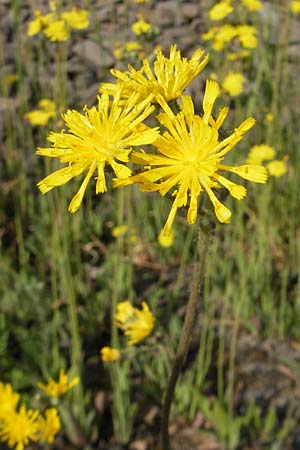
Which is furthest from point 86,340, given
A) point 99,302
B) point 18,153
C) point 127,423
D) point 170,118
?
point 170,118

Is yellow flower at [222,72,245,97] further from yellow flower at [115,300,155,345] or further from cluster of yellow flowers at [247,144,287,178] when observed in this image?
yellow flower at [115,300,155,345]

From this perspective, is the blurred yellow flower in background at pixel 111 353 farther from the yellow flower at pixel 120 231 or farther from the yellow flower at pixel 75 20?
the yellow flower at pixel 75 20

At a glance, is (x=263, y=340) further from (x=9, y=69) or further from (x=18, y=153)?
(x=9, y=69)

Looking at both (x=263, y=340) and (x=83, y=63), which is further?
(x=83, y=63)

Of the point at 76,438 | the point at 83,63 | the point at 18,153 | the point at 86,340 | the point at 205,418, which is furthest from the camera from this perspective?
the point at 83,63

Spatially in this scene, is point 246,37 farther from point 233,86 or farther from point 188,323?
point 188,323

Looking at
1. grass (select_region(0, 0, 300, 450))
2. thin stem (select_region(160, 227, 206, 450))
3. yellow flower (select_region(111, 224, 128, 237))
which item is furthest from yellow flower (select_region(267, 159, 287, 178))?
thin stem (select_region(160, 227, 206, 450))

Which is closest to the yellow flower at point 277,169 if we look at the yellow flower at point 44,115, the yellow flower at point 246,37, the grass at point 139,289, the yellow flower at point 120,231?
the grass at point 139,289
